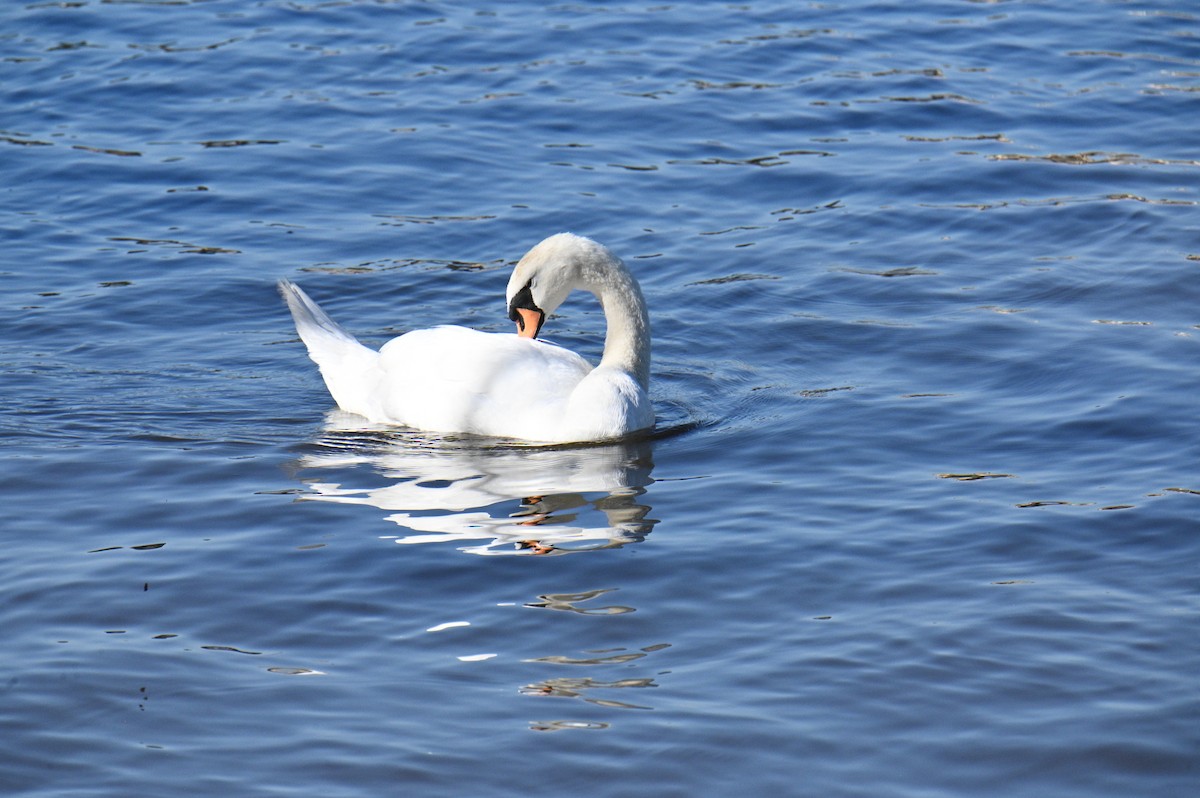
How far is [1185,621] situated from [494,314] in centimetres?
558

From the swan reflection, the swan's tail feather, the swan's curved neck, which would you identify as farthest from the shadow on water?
the swan's curved neck

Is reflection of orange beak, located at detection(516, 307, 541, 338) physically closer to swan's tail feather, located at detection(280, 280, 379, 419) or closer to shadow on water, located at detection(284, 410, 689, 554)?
shadow on water, located at detection(284, 410, 689, 554)

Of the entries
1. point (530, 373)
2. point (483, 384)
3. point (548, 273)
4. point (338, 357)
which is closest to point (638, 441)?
point (530, 373)

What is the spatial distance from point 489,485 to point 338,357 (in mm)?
1885

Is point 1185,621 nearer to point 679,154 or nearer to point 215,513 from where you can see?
point 215,513

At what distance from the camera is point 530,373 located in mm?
8805

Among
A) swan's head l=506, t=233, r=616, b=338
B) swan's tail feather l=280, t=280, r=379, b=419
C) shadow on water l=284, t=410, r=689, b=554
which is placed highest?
swan's head l=506, t=233, r=616, b=338

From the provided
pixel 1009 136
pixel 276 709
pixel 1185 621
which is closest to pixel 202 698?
pixel 276 709

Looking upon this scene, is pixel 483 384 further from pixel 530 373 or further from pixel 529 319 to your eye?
pixel 529 319

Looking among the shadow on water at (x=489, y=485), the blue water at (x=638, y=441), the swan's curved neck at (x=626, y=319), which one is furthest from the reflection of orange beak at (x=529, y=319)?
the blue water at (x=638, y=441)

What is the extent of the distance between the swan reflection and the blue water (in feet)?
0.11

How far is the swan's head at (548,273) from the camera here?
29.5 ft

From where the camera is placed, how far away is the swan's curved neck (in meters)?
9.07

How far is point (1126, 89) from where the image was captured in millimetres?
15320
